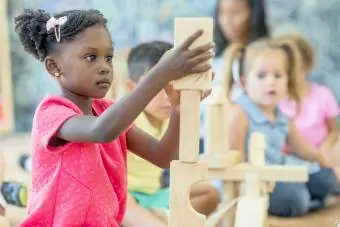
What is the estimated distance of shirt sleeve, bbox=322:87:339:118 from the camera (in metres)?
1.67

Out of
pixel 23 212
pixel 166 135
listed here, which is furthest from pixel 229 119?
pixel 166 135

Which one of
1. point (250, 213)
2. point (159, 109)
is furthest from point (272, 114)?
point (250, 213)

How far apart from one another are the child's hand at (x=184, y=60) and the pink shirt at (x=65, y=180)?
0.14 m

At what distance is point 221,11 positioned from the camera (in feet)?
5.63

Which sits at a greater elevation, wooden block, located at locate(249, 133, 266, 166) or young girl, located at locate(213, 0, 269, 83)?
young girl, located at locate(213, 0, 269, 83)

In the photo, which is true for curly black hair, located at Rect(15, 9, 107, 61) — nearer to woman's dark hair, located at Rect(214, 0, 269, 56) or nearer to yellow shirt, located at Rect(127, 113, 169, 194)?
yellow shirt, located at Rect(127, 113, 169, 194)

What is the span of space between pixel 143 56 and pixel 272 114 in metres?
0.37

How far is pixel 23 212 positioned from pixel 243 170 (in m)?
0.73

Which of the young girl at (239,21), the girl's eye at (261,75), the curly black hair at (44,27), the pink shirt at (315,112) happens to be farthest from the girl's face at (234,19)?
the curly black hair at (44,27)

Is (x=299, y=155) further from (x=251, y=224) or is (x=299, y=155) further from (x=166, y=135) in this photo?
(x=166, y=135)

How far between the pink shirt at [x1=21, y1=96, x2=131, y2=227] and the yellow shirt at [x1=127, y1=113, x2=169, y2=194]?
71cm

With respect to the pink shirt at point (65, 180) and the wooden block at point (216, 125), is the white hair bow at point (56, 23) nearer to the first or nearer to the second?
the pink shirt at point (65, 180)

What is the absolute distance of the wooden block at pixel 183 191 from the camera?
2.46ft

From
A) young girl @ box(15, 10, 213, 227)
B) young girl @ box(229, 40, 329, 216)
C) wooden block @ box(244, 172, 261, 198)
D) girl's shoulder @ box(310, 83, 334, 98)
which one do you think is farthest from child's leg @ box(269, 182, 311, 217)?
young girl @ box(15, 10, 213, 227)
